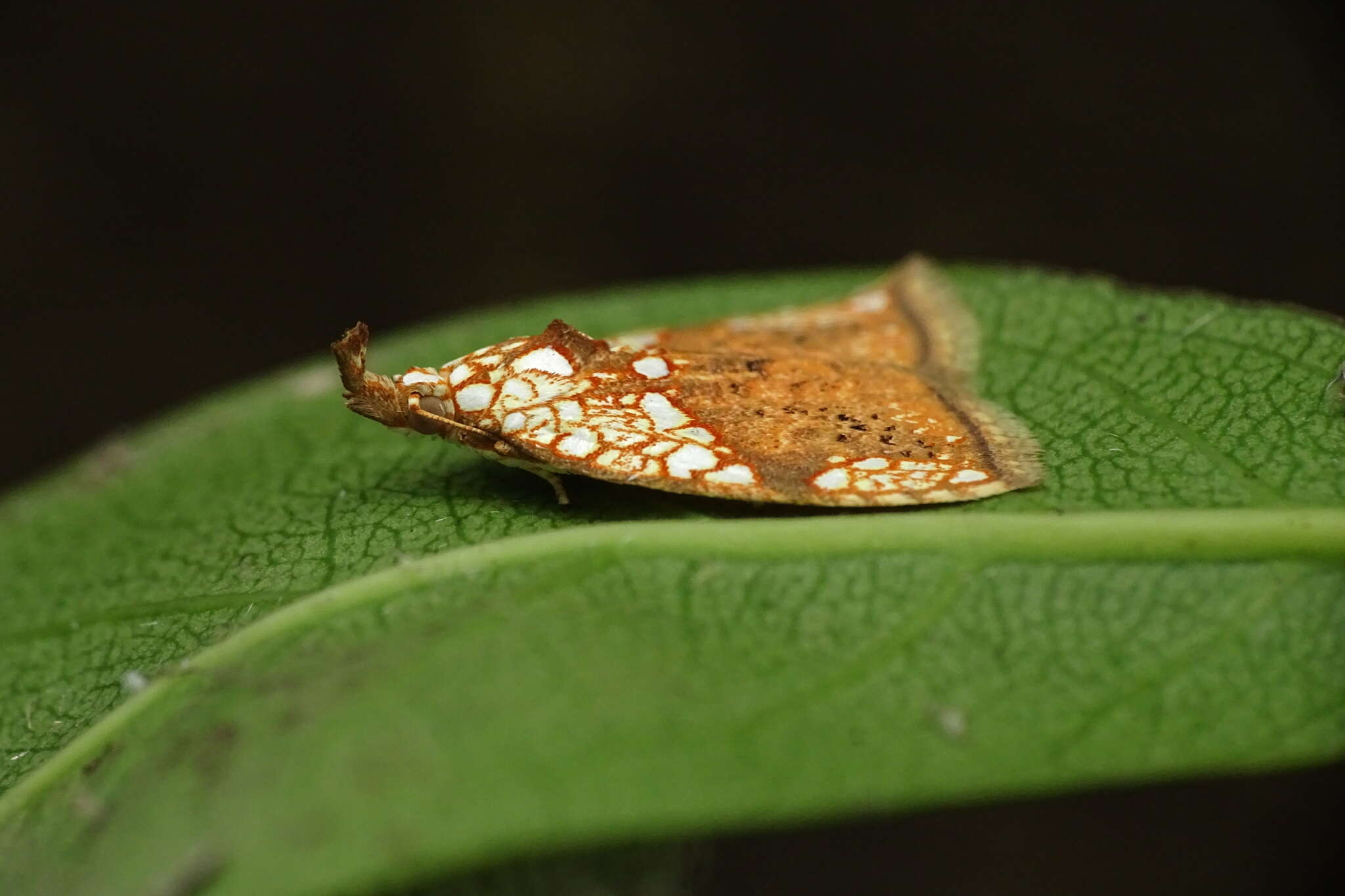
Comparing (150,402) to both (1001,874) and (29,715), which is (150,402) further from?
(1001,874)

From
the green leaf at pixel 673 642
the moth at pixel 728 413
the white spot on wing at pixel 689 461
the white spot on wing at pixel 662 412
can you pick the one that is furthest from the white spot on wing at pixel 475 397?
the white spot on wing at pixel 689 461

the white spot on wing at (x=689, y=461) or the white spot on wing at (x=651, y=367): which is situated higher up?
the white spot on wing at (x=651, y=367)

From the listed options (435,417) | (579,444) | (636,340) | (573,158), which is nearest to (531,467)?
(579,444)

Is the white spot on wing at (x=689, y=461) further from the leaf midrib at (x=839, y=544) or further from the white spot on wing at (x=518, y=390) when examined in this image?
the white spot on wing at (x=518, y=390)

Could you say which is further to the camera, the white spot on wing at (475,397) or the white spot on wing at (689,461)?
the white spot on wing at (475,397)

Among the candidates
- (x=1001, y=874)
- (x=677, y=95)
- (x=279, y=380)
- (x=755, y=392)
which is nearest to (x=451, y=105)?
(x=677, y=95)

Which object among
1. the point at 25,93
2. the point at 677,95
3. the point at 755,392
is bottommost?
the point at 755,392

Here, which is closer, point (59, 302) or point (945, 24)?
point (945, 24)

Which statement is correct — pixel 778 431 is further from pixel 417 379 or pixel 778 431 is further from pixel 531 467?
pixel 417 379
